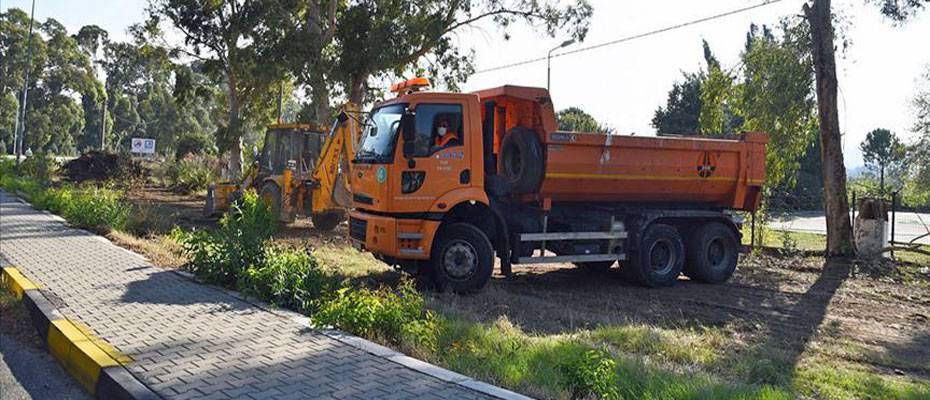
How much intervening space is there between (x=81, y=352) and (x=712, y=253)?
1015cm

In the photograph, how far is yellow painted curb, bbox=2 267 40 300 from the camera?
27.9 feet

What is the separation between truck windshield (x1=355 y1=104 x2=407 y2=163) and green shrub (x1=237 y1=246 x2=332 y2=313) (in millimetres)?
1983

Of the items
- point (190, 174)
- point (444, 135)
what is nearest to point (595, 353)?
point (444, 135)

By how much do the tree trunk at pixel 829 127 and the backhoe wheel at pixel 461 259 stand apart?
29.4ft

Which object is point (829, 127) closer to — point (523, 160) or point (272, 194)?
point (523, 160)

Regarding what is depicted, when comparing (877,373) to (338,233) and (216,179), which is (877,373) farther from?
(216,179)

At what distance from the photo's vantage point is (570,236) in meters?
11.1

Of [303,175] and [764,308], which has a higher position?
[303,175]

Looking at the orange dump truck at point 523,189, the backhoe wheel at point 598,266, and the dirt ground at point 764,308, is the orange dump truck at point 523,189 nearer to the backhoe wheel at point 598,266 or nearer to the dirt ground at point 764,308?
the dirt ground at point 764,308

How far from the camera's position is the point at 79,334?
21.1ft

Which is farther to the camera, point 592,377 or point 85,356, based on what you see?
point 85,356

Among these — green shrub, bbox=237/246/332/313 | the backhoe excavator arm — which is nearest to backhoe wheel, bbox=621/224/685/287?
the backhoe excavator arm

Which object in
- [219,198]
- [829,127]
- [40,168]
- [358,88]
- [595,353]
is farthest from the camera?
[40,168]

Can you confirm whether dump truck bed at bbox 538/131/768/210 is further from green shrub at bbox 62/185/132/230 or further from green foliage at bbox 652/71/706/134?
green foliage at bbox 652/71/706/134
